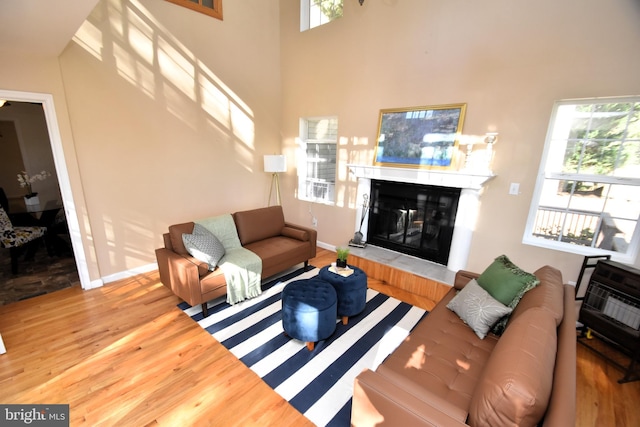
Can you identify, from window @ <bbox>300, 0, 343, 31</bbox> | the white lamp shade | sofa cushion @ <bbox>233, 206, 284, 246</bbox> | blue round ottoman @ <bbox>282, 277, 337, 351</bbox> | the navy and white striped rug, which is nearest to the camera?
the navy and white striped rug

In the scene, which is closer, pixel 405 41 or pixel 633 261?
pixel 633 261

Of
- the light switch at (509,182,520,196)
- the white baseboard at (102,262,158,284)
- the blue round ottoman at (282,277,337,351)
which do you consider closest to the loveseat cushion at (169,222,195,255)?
the white baseboard at (102,262,158,284)

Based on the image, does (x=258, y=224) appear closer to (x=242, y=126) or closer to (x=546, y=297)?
(x=242, y=126)

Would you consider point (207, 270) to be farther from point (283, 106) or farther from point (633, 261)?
point (633, 261)

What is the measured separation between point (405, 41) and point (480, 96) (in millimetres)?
1179

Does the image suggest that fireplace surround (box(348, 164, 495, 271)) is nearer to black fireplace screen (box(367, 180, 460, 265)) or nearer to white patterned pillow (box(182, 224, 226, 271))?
black fireplace screen (box(367, 180, 460, 265))

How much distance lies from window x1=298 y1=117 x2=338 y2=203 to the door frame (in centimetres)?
309

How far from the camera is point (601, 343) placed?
8.11 feet

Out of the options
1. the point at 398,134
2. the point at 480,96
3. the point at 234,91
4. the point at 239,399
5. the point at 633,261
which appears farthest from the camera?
the point at 234,91

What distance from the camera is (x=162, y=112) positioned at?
342 cm

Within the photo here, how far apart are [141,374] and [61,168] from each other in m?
2.32

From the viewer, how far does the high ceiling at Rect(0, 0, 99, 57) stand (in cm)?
155

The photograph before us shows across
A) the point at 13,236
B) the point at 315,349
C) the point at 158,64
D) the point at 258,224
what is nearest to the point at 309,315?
the point at 315,349

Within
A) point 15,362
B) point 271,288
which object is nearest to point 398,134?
point 271,288
